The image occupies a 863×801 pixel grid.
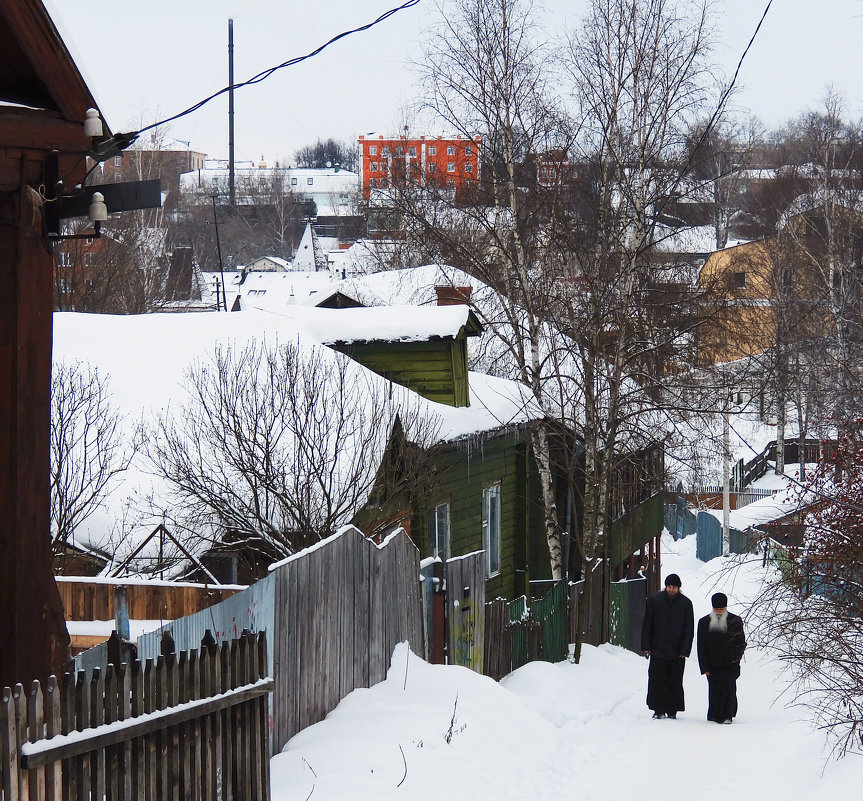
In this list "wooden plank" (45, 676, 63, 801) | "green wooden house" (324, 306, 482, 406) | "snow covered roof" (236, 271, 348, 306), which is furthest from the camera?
"snow covered roof" (236, 271, 348, 306)

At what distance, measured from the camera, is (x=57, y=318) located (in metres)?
16.9

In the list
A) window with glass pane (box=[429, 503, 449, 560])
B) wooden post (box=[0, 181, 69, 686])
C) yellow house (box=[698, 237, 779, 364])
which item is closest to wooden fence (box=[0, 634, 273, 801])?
wooden post (box=[0, 181, 69, 686])

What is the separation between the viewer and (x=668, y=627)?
37.9ft

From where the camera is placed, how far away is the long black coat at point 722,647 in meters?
11.0

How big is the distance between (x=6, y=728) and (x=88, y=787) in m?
0.67

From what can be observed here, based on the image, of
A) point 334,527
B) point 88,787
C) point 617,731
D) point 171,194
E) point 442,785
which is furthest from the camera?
point 171,194

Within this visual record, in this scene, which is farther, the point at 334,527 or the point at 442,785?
the point at 334,527

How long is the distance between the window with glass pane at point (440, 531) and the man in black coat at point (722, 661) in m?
5.80

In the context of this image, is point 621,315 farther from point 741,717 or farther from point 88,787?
point 88,787

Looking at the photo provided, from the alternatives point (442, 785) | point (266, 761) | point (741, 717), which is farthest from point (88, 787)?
point (741, 717)

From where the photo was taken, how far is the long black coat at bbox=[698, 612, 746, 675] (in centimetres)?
1102

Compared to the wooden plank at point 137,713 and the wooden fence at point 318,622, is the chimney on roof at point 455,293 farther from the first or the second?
the wooden plank at point 137,713

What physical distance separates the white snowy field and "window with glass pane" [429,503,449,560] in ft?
15.3

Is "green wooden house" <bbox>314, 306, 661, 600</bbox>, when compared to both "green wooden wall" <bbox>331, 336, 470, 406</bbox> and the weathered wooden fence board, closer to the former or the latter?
"green wooden wall" <bbox>331, 336, 470, 406</bbox>
